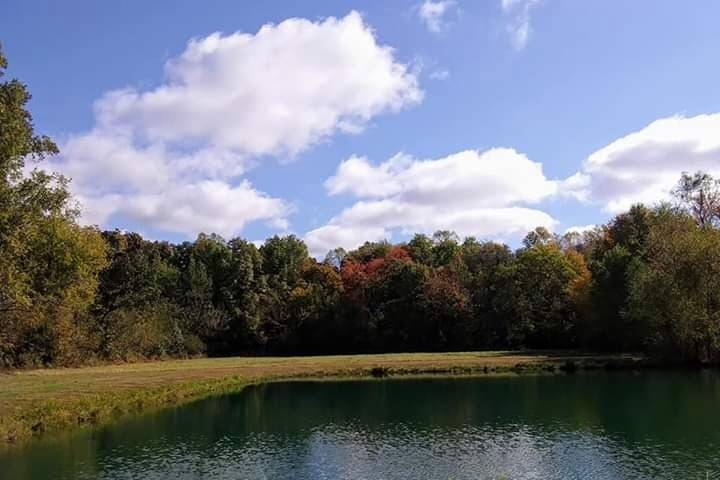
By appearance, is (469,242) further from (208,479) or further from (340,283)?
(208,479)

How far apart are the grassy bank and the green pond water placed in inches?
81.8

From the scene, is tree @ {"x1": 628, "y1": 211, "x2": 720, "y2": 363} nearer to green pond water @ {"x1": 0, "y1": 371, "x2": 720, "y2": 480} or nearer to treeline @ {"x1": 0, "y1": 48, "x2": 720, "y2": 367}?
treeline @ {"x1": 0, "y1": 48, "x2": 720, "y2": 367}

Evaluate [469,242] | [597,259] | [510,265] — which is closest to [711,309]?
[597,259]

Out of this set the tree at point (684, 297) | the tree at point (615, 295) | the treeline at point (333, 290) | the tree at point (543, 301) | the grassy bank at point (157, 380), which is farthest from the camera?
the tree at point (543, 301)

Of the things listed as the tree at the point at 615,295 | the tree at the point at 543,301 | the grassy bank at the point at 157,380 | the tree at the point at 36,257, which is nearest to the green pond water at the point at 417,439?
the grassy bank at the point at 157,380

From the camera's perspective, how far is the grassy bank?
1410 inches

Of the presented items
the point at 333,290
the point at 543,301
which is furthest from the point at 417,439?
the point at 333,290

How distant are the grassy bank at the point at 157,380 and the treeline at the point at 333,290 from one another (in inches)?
221

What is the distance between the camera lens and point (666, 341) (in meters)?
66.5

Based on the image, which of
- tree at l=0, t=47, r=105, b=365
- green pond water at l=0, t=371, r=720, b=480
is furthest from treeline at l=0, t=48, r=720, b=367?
green pond water at l=0, t=371, r=720, b=480

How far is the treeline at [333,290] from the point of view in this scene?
186 feet

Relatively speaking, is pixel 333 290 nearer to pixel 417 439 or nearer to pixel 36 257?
pixel 36 257

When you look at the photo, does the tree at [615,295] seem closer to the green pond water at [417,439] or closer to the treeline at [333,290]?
the treeline at [333,290]

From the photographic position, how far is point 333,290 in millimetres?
111750
